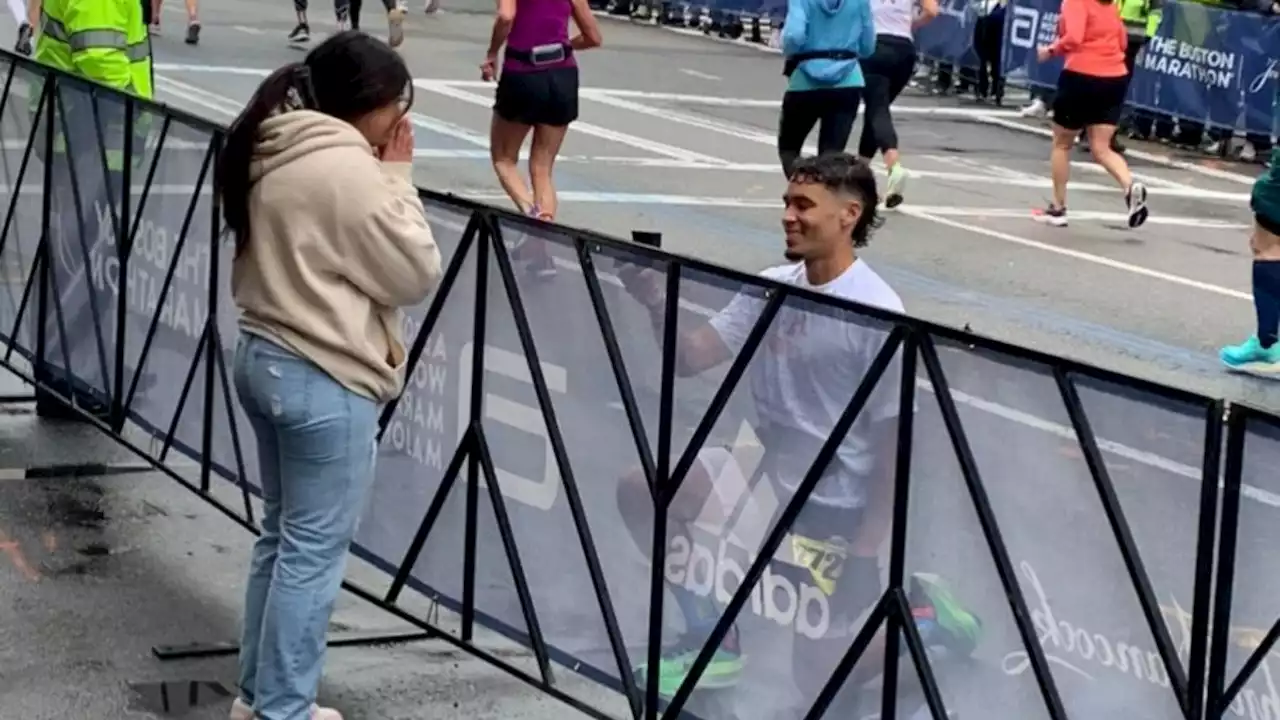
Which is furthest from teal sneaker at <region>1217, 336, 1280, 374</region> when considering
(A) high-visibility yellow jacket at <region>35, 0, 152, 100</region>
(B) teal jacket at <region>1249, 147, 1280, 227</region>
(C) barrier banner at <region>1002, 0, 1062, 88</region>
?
(C) barrier banner at <region>1002, 0, 1062, 88</region>

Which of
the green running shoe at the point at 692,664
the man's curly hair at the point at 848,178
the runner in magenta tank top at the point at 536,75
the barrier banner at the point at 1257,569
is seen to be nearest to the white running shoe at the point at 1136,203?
the runner in magenta tank top at the point at 536,75

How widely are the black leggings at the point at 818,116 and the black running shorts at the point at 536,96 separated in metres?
1.70

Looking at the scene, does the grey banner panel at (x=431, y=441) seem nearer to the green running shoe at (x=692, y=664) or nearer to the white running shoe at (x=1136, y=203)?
the green running shoe at (x=692, y=664)

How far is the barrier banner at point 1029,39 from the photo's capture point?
22.0 meters

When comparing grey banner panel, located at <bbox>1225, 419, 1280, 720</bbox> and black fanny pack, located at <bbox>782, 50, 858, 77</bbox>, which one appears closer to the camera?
grey banner panel, located at <bbox>1225, 419, 1280, 720</bbox>

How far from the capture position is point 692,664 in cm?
448

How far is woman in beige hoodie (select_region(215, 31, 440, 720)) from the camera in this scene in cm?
438

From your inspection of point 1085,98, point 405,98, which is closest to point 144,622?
point 405,98

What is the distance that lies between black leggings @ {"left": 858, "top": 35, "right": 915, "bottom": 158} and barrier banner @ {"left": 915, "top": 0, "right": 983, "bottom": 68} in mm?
9467

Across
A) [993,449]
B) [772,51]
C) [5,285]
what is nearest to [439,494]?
[993,449]

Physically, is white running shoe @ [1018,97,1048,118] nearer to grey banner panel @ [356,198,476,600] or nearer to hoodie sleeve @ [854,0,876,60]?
hoodie sleeve @ [854,0,876,60]

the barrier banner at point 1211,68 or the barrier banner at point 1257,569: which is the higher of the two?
the barrier banner at point 1257,569

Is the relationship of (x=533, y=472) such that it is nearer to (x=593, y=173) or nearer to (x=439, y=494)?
(x=439, y=494)

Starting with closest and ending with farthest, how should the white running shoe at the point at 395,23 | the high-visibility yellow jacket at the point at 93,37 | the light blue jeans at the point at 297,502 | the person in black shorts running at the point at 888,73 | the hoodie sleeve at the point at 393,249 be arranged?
the hoodie sleeve at the point at 393,249 → the light blue jeans at the point at 297,502 → the high-visibility yellow jacket at the point at 93,37 → the person in black shorts running at the point at 888,73 → the white running shoe at the point at 395,23
